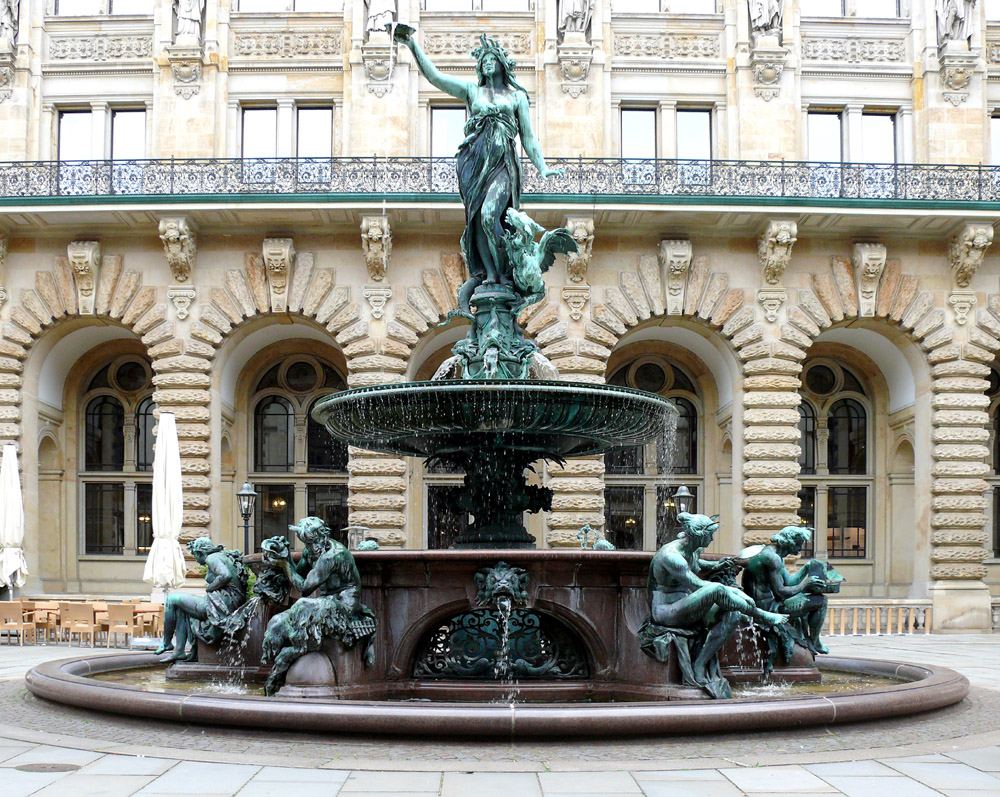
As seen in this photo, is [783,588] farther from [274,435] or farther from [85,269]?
[274,435]

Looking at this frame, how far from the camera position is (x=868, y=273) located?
29.8m

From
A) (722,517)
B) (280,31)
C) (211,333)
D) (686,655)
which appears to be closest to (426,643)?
(686,655)

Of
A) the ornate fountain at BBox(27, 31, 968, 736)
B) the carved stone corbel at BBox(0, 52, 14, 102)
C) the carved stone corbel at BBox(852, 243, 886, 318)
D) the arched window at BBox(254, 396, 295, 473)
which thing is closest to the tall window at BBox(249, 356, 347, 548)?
the arched window at BBox(254, 396, 295, 473)

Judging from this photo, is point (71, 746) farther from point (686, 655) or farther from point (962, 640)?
point (962, 640)

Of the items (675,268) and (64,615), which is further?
(675,268)

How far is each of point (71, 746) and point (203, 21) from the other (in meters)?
26.6

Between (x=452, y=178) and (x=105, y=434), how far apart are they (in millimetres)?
12497

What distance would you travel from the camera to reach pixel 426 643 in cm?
1092

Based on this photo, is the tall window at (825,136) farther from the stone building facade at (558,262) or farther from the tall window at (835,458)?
the tall window at (835,458)

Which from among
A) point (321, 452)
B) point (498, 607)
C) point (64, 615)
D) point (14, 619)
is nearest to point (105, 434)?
point (321, 452)

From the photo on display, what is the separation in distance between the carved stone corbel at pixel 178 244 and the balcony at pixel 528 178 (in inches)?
37.9

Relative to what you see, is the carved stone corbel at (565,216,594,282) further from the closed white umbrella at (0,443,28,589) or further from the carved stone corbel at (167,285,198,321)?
the closed white umbrella at (0,443,28,589)

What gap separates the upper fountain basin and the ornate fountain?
26 millimetres

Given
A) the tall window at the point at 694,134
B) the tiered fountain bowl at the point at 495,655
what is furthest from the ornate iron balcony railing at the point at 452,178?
the tiered fountain bowl at the point at 495,655
